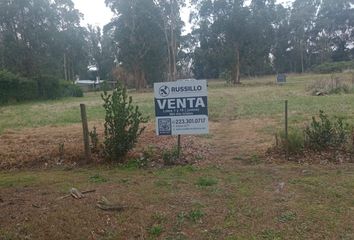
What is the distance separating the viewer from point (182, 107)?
6863mm

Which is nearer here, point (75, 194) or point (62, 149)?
point (75, 194)

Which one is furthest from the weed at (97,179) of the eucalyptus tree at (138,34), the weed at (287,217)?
the eucalyptus tree at (138,34)

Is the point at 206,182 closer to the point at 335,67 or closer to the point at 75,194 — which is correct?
the point at 75,194

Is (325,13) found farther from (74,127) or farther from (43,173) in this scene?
(43,173)

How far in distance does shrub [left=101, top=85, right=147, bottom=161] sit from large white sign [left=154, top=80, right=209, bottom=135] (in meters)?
0.44

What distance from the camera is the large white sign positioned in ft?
22.2

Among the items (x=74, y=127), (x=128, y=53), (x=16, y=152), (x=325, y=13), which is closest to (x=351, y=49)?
(x=325, y=13)

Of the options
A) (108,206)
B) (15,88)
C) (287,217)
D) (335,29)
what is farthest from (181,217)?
(335,29)

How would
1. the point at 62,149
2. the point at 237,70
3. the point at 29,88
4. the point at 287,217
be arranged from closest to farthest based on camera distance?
the point at 287,217 → the point at 62,149 → the point at 29,88 → the point at 237,70

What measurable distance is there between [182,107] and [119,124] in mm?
1139

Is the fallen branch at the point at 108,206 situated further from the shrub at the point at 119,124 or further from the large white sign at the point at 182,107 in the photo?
the large white sign at the point at 182,107

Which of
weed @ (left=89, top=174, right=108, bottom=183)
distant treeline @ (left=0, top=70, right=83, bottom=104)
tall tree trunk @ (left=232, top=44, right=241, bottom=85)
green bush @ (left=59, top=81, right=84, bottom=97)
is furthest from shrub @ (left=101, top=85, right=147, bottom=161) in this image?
tall tree trunk @ (left=232, top=44, right=241, bottom=85)

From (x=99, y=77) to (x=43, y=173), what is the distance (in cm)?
6399

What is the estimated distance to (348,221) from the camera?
4.05 meters
